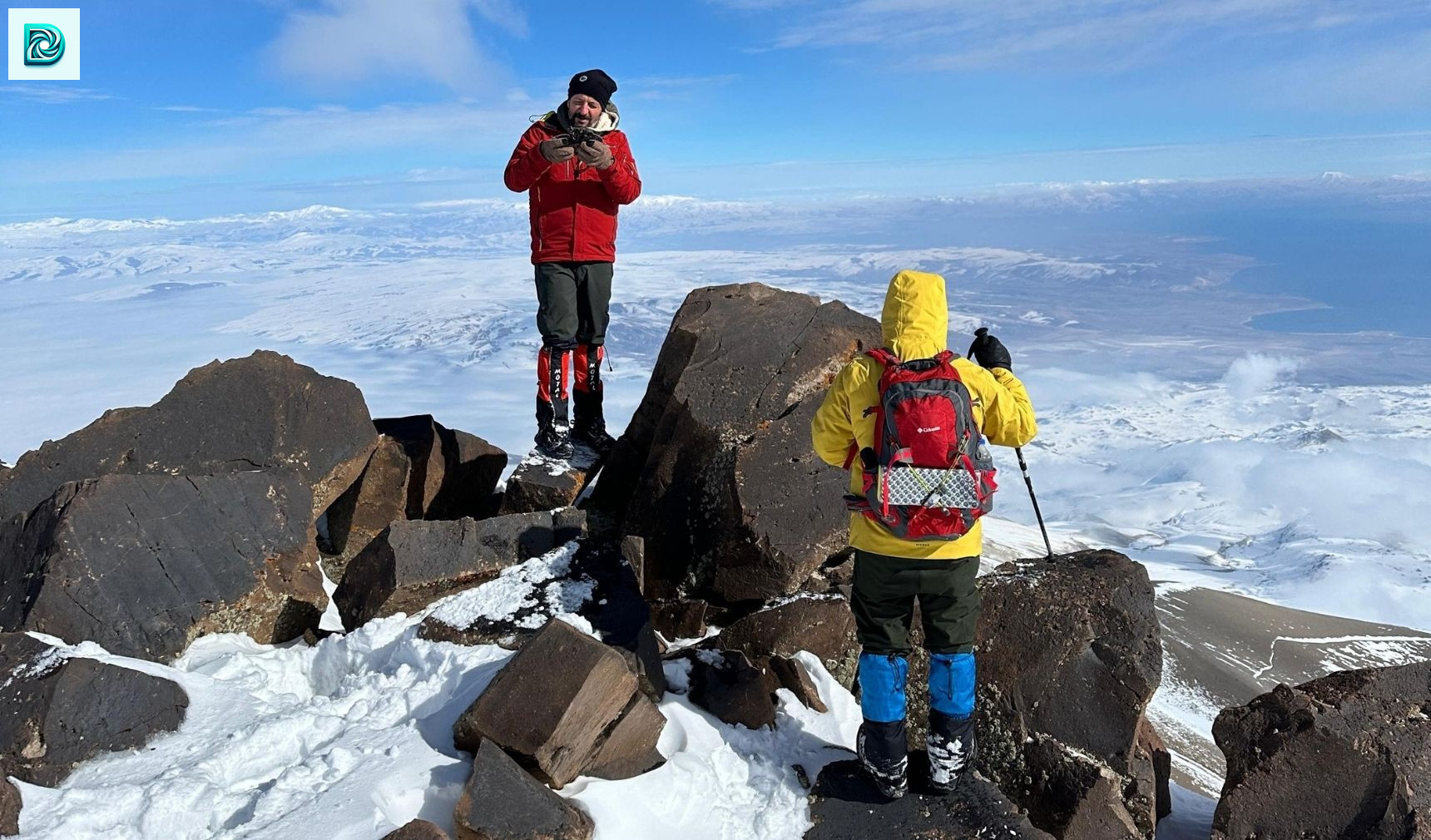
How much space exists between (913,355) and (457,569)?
160 inches

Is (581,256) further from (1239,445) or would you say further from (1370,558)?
(1239,445)

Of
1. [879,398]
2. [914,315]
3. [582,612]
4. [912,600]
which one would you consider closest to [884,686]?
[912,600]

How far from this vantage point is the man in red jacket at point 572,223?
774cm

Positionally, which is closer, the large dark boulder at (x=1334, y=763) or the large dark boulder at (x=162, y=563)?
the large dark boulder at (x=1334, y=763)

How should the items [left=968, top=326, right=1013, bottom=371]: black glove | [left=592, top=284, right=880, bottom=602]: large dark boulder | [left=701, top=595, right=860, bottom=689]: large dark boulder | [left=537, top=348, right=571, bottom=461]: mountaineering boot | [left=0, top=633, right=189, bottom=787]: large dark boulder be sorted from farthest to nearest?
[left=537, top=348, right=571, bottom=461]: mountaineering boot → [left=592, top=284, right=880, bottom=602]: large dark boulder → [left=701, top=595, right=860, bottom=689]: large dark boulder → [left=968, top=326, right=1013, bottom=371]: black glove → [left=0, top=633, right=189, bottom=787]: large dark boulder

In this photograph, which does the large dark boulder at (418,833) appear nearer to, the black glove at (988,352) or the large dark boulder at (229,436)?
the black glove at (988,352)

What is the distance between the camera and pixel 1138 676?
5398mm

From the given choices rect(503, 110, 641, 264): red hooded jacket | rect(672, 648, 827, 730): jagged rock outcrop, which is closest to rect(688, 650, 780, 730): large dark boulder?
rect(672, 648, 827, 730): jagged rock outcrop

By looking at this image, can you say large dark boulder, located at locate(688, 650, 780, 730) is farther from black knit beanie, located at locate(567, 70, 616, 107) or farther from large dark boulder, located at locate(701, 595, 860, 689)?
black knit beanie, located at locate(567, 70, 616, 107)

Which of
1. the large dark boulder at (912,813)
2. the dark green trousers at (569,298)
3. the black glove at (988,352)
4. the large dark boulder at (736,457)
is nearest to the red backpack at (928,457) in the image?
the black glove at (988,352)

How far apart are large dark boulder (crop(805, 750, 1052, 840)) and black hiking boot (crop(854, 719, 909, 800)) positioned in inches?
3.8

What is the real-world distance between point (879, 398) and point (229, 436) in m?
6.81

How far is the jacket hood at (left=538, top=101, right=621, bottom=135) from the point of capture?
25.8 ft

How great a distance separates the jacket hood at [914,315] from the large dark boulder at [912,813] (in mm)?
2521
